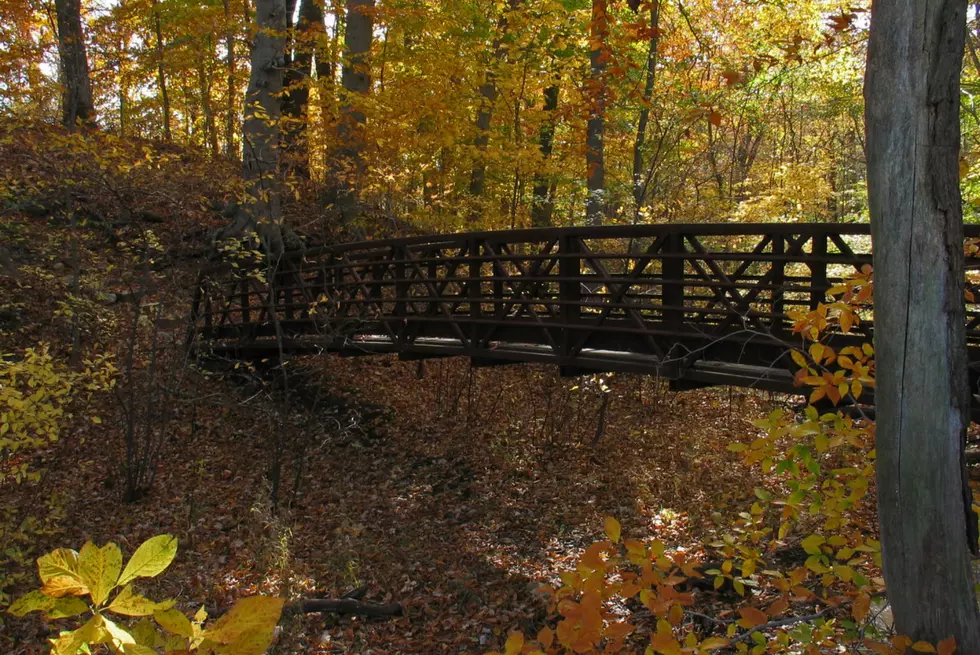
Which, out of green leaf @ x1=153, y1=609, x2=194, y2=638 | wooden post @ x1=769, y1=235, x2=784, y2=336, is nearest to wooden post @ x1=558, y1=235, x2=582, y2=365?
wooden post @ x1=769, y1=235, x2=784, y2=336

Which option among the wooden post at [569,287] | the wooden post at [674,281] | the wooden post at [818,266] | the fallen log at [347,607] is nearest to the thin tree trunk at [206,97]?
the wooden post at [569,287]

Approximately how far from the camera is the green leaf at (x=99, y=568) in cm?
112

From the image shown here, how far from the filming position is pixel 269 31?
40.6ft

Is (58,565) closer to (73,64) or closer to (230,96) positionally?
(73,64)

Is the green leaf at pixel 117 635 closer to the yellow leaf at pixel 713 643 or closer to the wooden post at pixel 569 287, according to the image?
the yellow leaf at pixel 713 643

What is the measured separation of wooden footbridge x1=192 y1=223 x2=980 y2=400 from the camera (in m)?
6.63

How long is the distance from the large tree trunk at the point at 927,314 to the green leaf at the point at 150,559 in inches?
109

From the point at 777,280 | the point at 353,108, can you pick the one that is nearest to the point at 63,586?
the point at 777,280

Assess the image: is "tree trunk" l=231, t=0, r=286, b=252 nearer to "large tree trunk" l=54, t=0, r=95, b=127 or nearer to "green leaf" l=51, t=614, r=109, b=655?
"large tree trunk" l=54, t=0, r=95, b=127

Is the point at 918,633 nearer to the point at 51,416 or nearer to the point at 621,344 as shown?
the point at 621,344

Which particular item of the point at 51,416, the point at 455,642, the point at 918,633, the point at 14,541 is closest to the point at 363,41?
the point at 51,416

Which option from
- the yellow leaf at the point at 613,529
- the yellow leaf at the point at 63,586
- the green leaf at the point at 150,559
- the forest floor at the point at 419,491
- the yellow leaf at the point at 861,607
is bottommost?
the forest floor at the point at 419,491

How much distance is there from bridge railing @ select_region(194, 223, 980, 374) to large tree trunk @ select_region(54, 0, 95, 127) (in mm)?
3861

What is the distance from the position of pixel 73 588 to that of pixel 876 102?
10.3 ft
